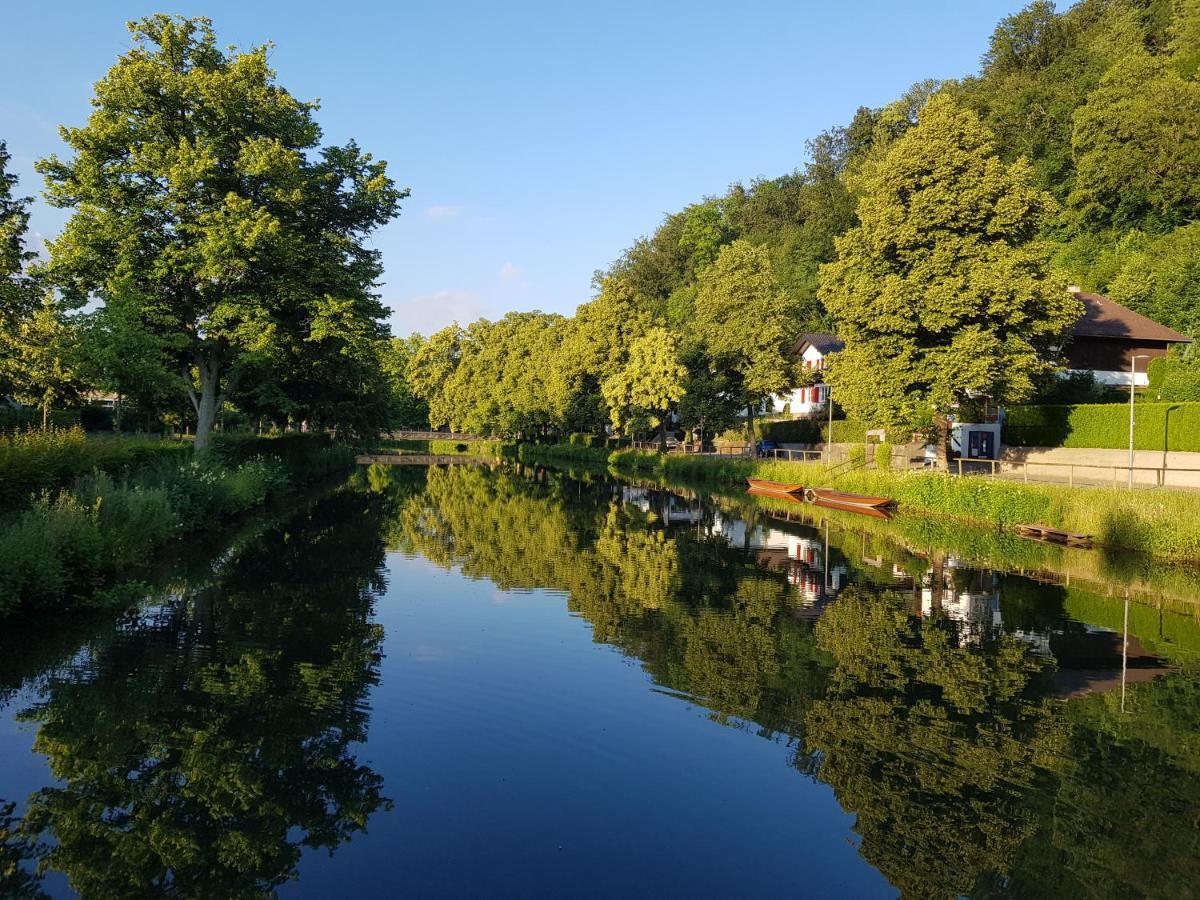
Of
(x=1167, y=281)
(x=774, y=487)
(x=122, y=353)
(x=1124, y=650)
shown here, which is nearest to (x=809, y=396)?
(x=1167, y=281)

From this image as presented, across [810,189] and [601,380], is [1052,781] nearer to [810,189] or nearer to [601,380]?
[601,380]

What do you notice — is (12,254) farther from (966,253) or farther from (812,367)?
(812,367)

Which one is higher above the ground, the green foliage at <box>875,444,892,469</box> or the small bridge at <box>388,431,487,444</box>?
the green foliage at <box>875,444,892,469</box>

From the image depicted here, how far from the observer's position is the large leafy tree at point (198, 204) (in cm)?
2955

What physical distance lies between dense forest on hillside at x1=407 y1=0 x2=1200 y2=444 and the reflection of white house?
9.92 ft

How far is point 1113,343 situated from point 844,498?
28911mm

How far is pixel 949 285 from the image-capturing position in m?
35.0

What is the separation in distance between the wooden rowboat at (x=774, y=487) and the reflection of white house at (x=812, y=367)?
81.2 feet

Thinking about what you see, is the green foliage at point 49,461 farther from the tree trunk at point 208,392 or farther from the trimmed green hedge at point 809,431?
the trimmed green hedge at point 809,431

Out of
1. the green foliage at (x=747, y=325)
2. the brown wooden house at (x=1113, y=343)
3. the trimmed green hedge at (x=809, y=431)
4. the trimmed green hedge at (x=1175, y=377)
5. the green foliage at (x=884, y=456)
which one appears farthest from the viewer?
the green foliage at (x=747, y=325)

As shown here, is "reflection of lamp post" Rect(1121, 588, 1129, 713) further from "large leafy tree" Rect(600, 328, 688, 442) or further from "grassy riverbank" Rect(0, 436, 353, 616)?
"large leafy tree" Rect(600, 328, 688, 442)

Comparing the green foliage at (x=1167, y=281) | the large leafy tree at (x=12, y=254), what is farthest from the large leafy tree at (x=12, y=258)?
the green foliage at (x=1167, y=281)

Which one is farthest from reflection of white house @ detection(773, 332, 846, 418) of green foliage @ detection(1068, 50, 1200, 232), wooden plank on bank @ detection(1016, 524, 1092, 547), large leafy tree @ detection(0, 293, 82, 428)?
large leafy tree @ detection(0, 293, 82, 428)

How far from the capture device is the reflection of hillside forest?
742 centimetres
